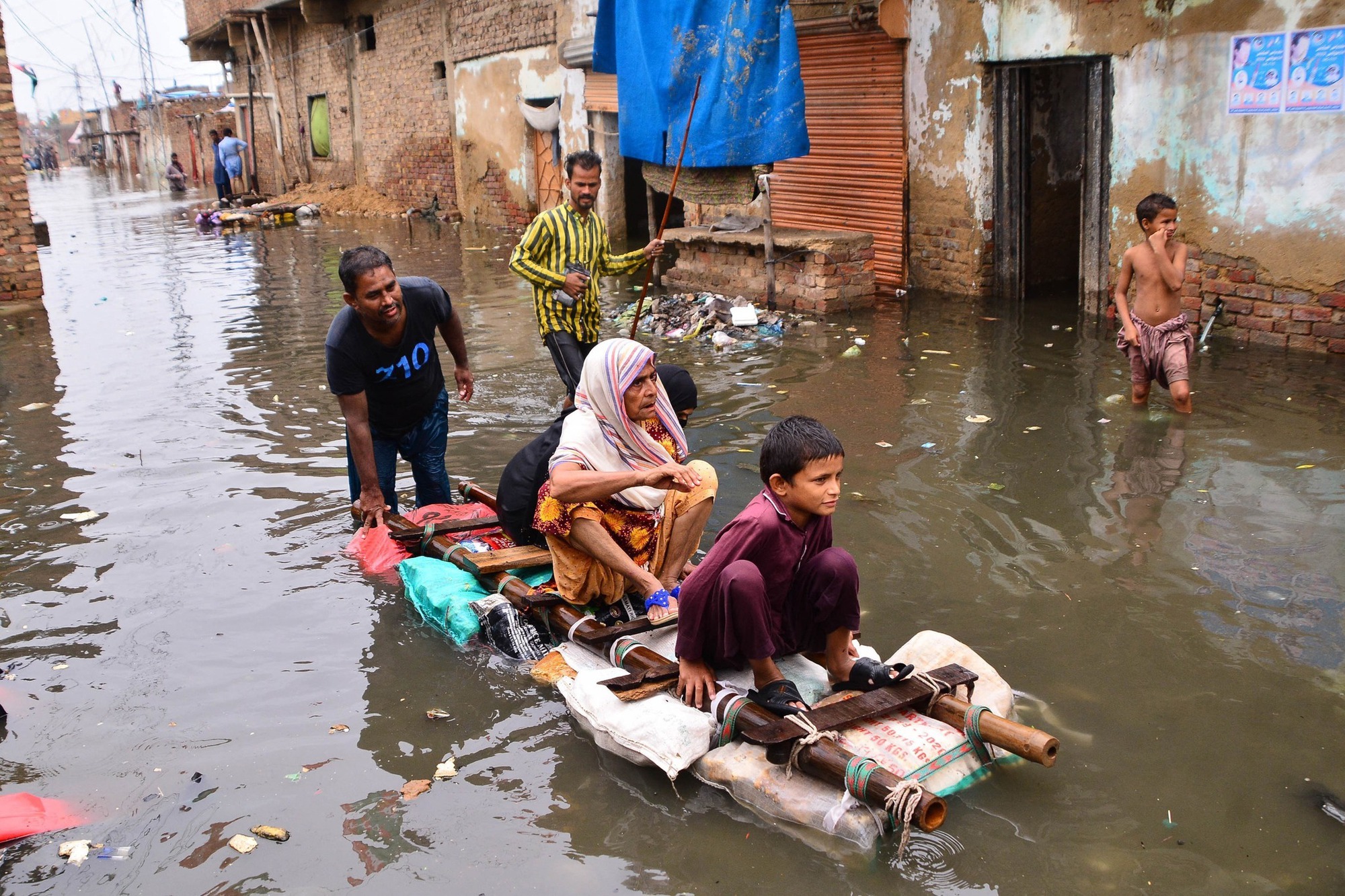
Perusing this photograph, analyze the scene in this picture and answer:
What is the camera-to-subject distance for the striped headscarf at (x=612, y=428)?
148 inches

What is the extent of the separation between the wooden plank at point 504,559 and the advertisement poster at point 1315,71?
5.90 m

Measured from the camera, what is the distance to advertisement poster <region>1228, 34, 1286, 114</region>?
7234 mm

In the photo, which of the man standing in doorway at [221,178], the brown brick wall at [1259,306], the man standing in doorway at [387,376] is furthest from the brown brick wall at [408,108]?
the man standing in doorway at [387,376]

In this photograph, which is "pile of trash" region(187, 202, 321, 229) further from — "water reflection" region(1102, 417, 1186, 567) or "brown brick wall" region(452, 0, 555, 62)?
"water reflection" region(1102, 417, 1186, 567)

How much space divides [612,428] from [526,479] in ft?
1.71

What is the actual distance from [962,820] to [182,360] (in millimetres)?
8443

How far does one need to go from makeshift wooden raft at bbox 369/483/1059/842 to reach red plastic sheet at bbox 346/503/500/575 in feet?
4.07

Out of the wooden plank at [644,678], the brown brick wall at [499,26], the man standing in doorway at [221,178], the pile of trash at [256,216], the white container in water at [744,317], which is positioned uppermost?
the brown brick wall at [499,26]

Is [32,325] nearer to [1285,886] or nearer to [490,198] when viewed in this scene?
[490,198]

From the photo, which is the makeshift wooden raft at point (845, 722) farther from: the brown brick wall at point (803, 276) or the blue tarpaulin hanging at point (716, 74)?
the brown brick wall at point (803, 276)

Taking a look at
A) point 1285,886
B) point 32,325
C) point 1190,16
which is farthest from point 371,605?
point 32,325

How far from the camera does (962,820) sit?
2.94 meters

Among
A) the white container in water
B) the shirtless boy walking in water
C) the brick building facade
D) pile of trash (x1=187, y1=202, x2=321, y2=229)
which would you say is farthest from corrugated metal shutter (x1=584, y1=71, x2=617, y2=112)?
the shirtless boy walking in water

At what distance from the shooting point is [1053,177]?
10273 millimetres
